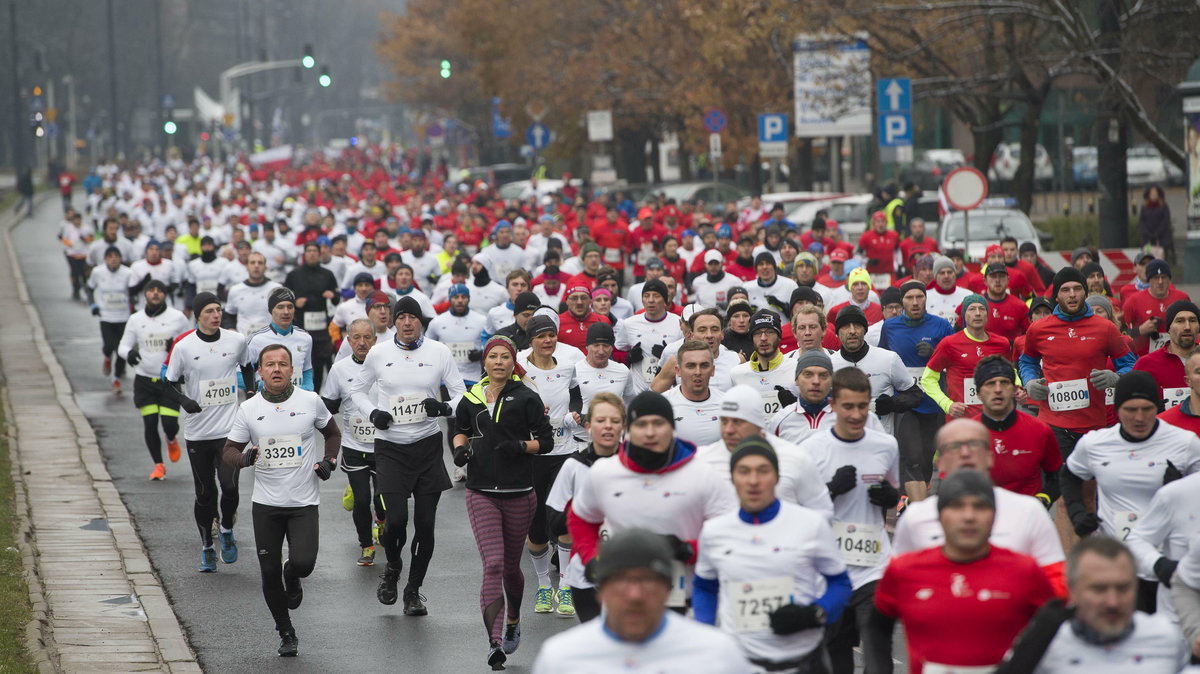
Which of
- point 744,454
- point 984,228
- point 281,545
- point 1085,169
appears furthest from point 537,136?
point 744,454

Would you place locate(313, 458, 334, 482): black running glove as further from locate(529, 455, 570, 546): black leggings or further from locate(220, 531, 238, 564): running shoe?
locate(220, 531, 238, 564): running shoe

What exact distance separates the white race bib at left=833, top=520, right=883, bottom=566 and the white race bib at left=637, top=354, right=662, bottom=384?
5730 mm

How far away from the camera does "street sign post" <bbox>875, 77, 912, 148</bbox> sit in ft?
90.1

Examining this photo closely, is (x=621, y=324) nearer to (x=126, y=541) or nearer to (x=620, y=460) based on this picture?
(x=126, y=541)

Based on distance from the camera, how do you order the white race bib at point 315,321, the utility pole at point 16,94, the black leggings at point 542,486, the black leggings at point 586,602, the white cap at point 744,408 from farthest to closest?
the utility pole at point 16,94
the white race bib at point 315,321
the black leggings at point 542,486
the black leggings at point 586,602
the white cap at point 744,408

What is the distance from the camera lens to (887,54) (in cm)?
3338

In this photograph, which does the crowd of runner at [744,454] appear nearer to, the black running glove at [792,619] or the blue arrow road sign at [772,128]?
the black running glove at [792,619]

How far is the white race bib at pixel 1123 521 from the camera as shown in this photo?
7980 millimetres

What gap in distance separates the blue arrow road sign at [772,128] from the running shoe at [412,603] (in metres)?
24.5

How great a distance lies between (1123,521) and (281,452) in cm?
445

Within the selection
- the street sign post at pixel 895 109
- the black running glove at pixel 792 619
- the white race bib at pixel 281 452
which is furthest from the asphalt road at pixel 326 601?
the street sign post at pixel 895 109

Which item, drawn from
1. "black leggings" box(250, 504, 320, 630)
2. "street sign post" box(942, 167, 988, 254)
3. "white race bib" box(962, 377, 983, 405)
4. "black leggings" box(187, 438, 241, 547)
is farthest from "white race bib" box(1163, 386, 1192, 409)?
"street sign post" box(942, 167, 988, 254)

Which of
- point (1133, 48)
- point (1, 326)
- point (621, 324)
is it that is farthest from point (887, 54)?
point (621, 324)

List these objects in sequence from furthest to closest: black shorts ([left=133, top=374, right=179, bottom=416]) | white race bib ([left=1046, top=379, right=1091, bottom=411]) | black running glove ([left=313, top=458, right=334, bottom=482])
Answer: black shorts ([left=133, top=374, right=179, bottom=416]), white race bib ([left=1046, top=379, right=1091, bottom=411]), black running glove ([left=313, top=458, right=334, bottom=482])
